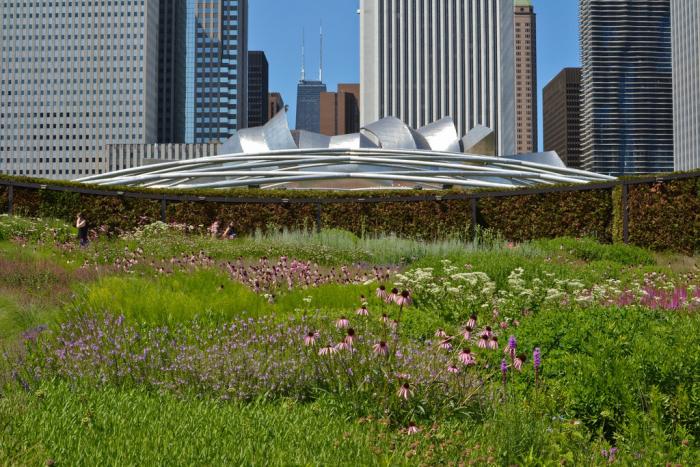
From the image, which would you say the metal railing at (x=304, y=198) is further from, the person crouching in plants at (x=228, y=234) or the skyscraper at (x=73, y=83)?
the skyscraper at (x=73, y=83)

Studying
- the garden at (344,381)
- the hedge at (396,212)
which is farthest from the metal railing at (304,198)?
the garden at (344,381)

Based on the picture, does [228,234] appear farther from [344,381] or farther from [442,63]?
[442,63]

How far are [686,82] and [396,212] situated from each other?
479 ft

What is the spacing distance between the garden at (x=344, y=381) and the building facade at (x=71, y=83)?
142011 millimetres

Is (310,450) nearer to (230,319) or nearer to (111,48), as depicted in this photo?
(230,319)

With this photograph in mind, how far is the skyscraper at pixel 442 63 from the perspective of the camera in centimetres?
9835

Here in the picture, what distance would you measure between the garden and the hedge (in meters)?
10.9

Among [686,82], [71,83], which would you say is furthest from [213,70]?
[686,82]

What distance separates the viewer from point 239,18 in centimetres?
16638

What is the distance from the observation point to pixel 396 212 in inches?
805

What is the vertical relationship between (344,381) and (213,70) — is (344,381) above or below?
below

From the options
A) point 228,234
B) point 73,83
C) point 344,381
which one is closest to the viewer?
point 344,381

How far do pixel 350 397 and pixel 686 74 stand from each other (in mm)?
161477

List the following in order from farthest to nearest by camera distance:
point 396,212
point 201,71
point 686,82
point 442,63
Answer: point 201,71 → point 686,82 → point 442,63 → point 396,212
